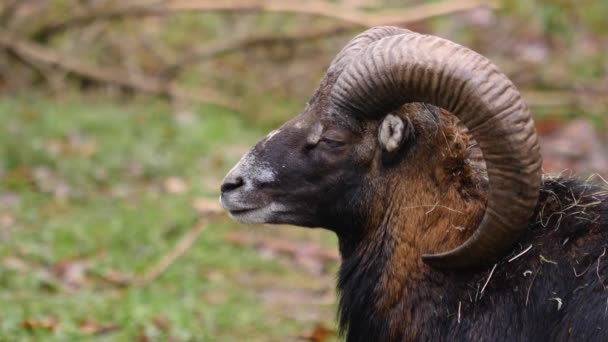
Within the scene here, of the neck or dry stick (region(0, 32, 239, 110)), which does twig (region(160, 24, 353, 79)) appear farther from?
the neck

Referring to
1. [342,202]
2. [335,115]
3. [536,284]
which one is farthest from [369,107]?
[536,284]

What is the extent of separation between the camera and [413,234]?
518cm

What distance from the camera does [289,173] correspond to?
17.5 ft

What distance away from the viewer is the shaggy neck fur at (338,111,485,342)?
5078mm

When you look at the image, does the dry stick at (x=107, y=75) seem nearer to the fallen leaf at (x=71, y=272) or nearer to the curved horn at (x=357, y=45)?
the fallen leaf at (x=71, y=272)

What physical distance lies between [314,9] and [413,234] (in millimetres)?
7529

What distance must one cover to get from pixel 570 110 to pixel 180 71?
5765 mm

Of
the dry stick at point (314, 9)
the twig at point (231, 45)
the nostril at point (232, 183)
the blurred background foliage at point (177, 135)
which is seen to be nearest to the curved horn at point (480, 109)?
the nostril at point (232, 183)

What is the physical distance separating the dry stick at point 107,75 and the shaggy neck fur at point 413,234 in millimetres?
8888

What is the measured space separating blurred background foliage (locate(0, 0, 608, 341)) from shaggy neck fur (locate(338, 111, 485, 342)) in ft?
4.77

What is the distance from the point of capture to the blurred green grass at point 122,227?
7.38 m

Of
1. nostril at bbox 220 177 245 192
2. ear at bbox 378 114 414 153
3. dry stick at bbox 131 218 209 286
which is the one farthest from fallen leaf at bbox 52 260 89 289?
ear at bbox 378 114 414 153

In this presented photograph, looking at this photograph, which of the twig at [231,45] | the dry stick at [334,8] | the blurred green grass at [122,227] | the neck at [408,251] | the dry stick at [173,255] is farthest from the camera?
the twig at [231,45]

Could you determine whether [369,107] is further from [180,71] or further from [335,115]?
[180,71]
